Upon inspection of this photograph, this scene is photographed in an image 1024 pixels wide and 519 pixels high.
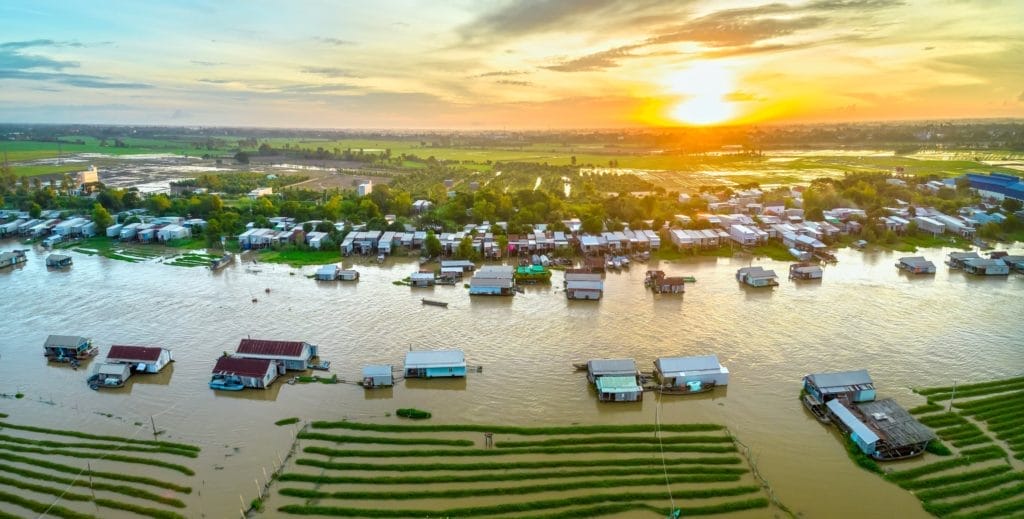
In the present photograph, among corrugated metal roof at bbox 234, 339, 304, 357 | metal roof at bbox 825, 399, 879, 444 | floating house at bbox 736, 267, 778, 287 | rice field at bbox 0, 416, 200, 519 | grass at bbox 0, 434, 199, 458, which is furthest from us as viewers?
floating house at bbox 736, 267, 778, 287

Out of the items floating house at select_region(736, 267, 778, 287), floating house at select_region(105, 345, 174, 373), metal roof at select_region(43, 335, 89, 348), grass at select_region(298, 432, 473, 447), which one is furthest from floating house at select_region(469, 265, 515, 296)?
metal roof at select_region(43, 335, 89, 348)

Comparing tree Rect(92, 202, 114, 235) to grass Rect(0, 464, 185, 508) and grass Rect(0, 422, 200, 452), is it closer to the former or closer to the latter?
grass Rect(0, 422, 200, 452)

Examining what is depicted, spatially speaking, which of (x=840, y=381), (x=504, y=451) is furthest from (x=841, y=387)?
(x=504, y=451)

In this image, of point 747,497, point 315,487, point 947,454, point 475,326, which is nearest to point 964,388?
point 947,454

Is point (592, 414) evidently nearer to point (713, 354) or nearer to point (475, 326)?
point (713, 354)

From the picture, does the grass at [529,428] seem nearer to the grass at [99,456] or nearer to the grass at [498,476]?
the grass at [498,476]

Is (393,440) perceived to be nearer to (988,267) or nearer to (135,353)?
(135,353)
